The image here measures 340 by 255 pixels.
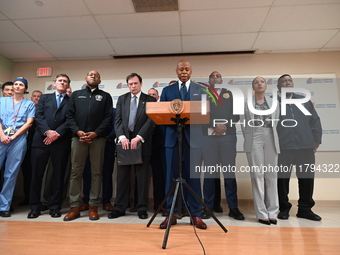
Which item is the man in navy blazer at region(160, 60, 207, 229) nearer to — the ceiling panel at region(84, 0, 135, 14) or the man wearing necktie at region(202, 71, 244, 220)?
the man wearing necktie at region(202, 71, 244, 220)

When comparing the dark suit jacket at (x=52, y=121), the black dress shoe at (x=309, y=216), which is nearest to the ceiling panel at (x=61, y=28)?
the dark suit jacket at (x=52, y=121)

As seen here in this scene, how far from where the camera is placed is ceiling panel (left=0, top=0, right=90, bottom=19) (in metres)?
2.92

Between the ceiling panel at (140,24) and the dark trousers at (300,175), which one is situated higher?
the ceiling panel at (140,24)

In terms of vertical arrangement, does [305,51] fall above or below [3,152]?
above

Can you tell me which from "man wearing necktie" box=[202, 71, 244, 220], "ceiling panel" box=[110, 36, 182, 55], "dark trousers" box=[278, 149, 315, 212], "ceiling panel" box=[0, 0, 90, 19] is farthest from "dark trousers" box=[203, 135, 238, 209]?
"ceiling panel" box=[0, 0, 90, 19]

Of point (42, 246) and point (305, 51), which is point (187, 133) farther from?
point (305, 51)

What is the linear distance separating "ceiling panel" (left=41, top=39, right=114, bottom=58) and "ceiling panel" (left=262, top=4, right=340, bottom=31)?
8.66ft

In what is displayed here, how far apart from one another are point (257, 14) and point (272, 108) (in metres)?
1.43

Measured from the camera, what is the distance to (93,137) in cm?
257

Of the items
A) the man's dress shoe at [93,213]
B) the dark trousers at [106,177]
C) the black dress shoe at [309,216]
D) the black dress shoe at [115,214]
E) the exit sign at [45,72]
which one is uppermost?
the exit sign at [45,72]

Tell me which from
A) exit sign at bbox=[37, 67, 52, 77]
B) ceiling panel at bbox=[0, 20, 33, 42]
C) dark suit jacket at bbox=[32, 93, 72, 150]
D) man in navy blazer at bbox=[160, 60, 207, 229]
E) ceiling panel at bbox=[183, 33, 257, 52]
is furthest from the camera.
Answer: exit sign at bbox=[37, 67, 52, 77]

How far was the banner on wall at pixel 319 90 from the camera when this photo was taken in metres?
3.88

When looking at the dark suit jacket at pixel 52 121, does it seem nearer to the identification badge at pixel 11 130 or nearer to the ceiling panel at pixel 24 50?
the identification badge at pixel 11 130

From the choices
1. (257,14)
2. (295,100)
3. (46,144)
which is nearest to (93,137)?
(46,144)
